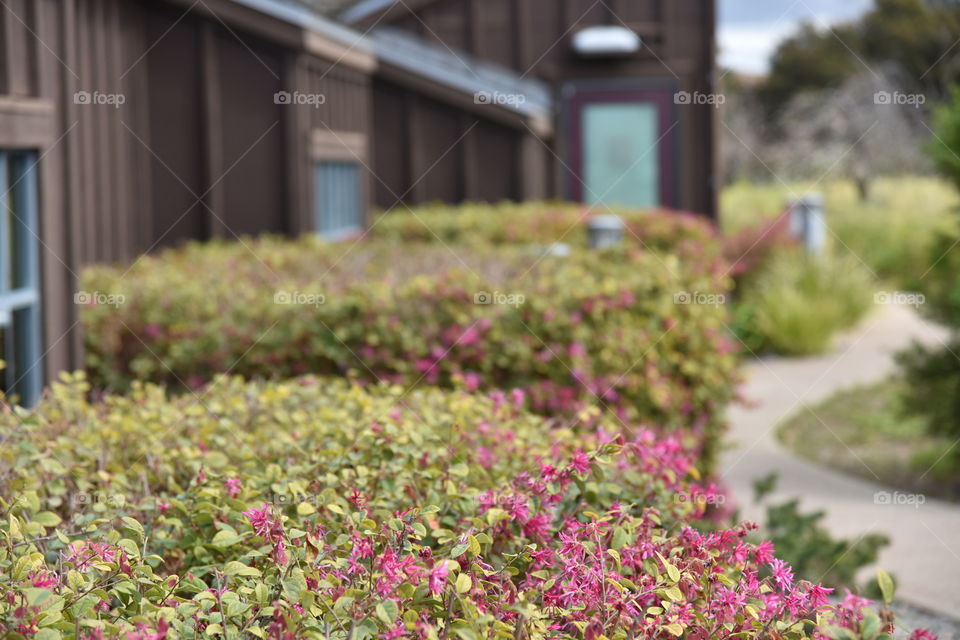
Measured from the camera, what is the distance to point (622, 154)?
14484mm

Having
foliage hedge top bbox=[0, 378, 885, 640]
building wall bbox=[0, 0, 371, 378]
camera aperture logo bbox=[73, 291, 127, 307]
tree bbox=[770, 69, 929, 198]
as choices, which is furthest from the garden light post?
tree bbox=[770, 69, 929, 198]

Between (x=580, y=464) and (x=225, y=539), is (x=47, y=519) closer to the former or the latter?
(x=225, y=539)

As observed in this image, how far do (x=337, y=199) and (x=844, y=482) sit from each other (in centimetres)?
534

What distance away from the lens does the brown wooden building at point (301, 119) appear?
570 centimetres

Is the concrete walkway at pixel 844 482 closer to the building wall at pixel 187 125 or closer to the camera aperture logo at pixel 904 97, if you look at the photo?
the camera aperture logo at pixel 904 97

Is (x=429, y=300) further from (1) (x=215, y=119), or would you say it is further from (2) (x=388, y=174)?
(2) (x=388, y=174)

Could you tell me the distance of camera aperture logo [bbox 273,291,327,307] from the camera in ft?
20.2

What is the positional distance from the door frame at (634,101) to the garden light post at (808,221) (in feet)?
11.3

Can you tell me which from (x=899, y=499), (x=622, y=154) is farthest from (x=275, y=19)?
(x=622, y=154)

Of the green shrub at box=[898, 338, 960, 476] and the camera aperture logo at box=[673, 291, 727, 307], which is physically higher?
the camera aperture logo at box=[673, 291, 727, 307]

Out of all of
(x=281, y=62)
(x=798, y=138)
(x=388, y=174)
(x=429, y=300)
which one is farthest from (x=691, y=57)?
(x=798, y=138)

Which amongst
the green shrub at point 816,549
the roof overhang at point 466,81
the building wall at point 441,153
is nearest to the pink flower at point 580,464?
the green shrub at point 816,549

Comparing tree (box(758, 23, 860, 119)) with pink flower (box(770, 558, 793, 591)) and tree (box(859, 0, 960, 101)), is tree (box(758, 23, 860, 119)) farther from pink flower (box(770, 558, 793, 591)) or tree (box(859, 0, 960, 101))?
pink flower (box(770, 558, 793, 591))

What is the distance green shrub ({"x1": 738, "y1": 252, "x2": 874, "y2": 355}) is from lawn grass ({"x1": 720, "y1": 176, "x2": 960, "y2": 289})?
86cm
